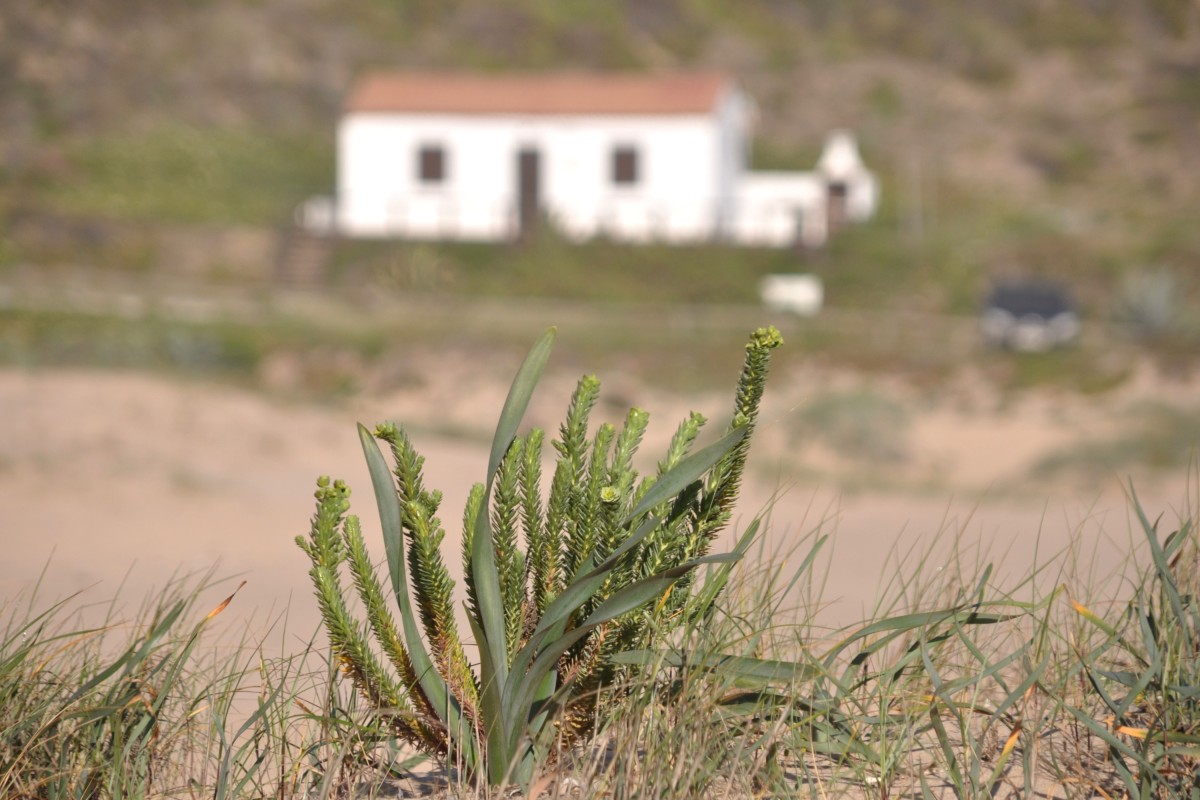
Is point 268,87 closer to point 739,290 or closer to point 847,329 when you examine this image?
point 739,290

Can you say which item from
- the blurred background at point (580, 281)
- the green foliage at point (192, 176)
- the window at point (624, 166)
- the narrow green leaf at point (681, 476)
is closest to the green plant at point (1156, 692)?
the blurred background at point (580, 281)

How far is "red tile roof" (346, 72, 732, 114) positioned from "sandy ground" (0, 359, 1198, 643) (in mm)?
13610

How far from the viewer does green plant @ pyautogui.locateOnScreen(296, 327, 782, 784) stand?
10.9ft

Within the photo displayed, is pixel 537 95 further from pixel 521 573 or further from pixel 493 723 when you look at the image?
pixel 493 723

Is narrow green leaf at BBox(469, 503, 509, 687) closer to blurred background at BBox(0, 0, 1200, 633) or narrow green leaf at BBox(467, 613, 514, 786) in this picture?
narrow green leaf at BBox(467, 613, 514, 786)

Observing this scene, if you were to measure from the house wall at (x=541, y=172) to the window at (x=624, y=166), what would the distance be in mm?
97

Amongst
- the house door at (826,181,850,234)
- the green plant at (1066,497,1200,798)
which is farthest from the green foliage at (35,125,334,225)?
the green plant at (1066,497,1200,798)

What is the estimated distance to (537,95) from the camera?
3198cm

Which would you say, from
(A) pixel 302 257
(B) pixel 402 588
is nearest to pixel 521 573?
(B) pixel 402 588

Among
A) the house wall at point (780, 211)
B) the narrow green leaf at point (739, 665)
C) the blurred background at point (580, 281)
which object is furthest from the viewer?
the house wall at point (780, 211)

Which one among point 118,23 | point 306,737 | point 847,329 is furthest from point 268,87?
point 306,737

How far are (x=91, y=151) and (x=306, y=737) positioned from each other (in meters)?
34.6

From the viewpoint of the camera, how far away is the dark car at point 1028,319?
21531 millimetres

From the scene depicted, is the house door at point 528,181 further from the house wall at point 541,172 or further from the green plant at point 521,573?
the green plant at point 521,573
